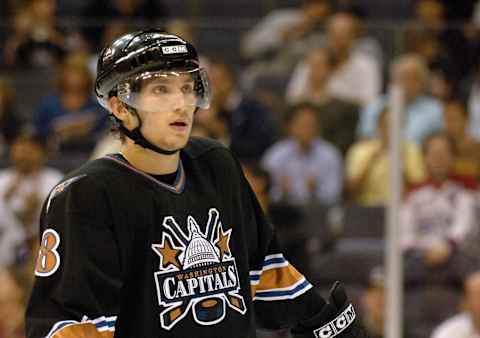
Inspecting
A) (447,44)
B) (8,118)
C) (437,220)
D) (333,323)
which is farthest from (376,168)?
(333,323)

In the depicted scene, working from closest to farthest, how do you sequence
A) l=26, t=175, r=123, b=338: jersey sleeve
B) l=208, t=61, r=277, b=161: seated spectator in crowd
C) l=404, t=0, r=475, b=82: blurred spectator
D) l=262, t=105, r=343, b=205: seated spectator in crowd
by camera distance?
l=26, t=175, r=123, b=338: jersey sleeve < l=262, t=105, r=343, b=205: seated spectator in crowd < l=208, t=61, r=277, b=161: seated spectator in crowd < l=404, t=0, r=475, b=82: blurred spectator

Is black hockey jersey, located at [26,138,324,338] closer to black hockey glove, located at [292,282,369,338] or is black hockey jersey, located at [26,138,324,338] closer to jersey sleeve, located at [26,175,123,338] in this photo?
jersey sleeve, located at [26,175,123,338]

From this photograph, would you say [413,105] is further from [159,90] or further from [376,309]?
[159,90]

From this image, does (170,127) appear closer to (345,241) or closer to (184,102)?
(184,102)

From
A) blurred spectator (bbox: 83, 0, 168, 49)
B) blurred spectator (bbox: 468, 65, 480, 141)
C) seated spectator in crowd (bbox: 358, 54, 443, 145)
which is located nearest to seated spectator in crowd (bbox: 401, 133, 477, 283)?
seated spectator in crowd (bbox: 358, 54, 443, 145)

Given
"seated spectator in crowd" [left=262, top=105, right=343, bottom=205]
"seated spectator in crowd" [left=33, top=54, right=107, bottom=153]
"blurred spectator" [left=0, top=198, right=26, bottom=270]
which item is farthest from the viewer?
"seated spectator in crowd" [left=33, top=54, right=107, bottom=153]

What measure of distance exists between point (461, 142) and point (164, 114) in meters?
4.07

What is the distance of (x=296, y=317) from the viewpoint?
2.92 m

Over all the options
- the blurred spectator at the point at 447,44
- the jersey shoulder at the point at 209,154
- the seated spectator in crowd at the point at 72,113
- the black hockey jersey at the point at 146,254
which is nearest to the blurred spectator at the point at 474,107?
the blurred spectator at the point at 447,44

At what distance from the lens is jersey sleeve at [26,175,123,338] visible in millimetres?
2490

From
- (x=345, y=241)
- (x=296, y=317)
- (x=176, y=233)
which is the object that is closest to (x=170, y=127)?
(x=176, y=233)

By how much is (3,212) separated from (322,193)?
1742mm

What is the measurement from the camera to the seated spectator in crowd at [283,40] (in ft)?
24.6

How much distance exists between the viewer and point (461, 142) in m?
6.48
